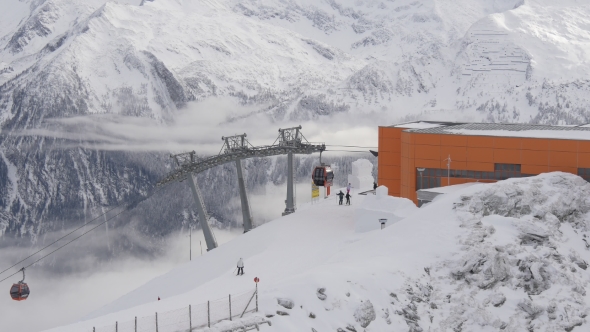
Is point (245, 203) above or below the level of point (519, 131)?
below

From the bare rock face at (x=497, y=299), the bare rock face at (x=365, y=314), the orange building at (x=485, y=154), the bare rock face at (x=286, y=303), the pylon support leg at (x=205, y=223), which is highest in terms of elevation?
the orange building at (x=485, y=154)

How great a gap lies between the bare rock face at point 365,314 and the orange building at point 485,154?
3561cm

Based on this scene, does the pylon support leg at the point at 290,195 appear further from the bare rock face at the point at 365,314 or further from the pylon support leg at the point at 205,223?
the bare rock face at the point at 365,314

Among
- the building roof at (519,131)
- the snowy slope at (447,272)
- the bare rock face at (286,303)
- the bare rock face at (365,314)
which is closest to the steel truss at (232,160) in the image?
the building roof at (519,131)

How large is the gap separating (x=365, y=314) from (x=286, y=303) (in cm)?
467

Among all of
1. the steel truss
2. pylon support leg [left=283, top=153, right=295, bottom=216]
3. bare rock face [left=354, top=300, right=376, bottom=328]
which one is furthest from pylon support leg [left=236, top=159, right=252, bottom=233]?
bare rock face [left=354, top=300, right=376, bottom=328]

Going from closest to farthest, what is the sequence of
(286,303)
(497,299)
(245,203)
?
(286,303) < (497,299) < (245,203)

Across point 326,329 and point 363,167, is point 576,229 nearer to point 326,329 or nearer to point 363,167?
point 326,329

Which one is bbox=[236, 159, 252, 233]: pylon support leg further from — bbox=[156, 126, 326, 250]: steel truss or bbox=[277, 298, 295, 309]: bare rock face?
bbox=[277, 298, 295, 309]: bare rock face

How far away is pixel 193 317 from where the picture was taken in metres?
40.2

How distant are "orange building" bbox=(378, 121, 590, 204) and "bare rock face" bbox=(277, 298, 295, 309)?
1526 inches

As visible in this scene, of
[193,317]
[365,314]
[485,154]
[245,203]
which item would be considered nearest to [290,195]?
[245,203]

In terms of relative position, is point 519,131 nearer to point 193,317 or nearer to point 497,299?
point 497,299

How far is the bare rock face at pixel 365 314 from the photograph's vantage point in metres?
43.5
